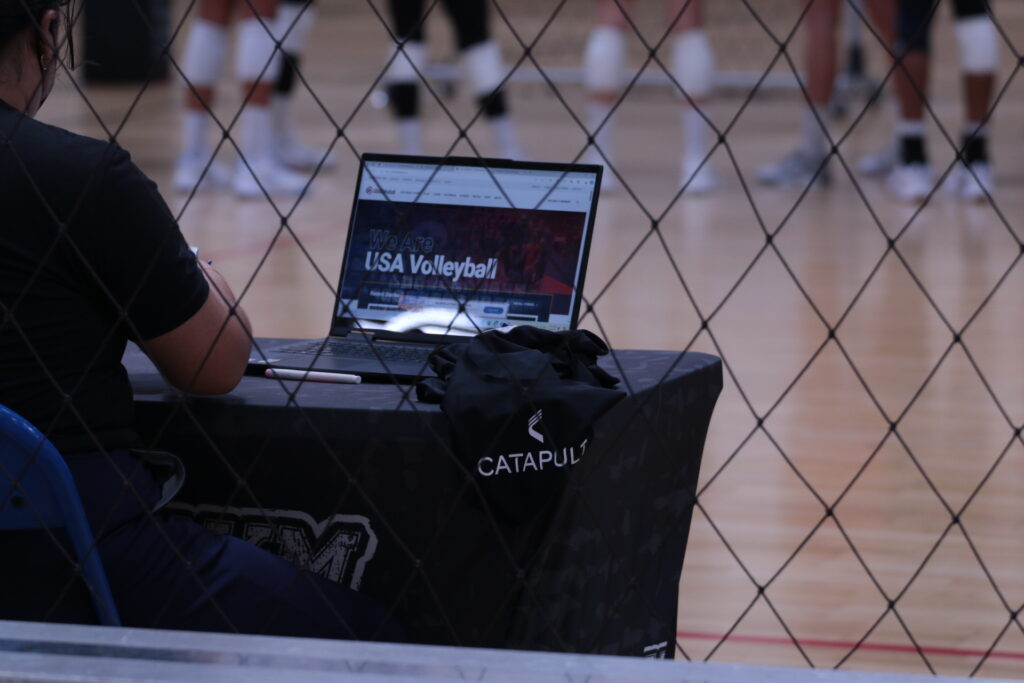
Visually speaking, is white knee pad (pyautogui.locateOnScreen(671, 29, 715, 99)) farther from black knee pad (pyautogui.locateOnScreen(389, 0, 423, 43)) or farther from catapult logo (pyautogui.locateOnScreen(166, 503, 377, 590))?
catapult logo (pyautogui.locateOnScreen(166, 503, 377, 590))

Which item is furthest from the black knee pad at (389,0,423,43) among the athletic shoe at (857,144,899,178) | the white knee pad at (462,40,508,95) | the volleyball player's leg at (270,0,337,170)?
the athletic shoe at (857,144,899,178)

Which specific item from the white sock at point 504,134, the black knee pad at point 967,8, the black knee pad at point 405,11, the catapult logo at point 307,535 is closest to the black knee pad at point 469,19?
the black knee pad at point 405,11

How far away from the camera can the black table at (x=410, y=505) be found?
1.22m

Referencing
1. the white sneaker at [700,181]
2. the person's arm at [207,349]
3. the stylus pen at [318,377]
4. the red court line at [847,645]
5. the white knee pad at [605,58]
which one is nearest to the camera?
the person's arm at [207,349]

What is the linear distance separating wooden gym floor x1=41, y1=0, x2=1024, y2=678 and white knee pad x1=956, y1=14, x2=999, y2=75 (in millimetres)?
386

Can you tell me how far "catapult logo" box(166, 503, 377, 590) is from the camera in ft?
4.11

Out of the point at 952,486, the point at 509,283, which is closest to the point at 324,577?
the point at 509,283

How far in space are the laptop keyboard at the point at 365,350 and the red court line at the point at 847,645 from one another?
1.63 feet

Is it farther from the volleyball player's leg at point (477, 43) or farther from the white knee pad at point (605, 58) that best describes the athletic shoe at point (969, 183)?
the volleyball player's leg at point (477, 43)

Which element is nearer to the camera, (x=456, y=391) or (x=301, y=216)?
(x=456, y=391)

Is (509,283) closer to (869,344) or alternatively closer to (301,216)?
(869,344)

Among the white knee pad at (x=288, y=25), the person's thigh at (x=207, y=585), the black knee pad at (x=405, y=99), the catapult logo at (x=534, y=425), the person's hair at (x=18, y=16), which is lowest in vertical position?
the black knee pad at (x=405, y=99)

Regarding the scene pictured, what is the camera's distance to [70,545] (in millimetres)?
1131

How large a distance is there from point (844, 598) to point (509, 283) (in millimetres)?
656
